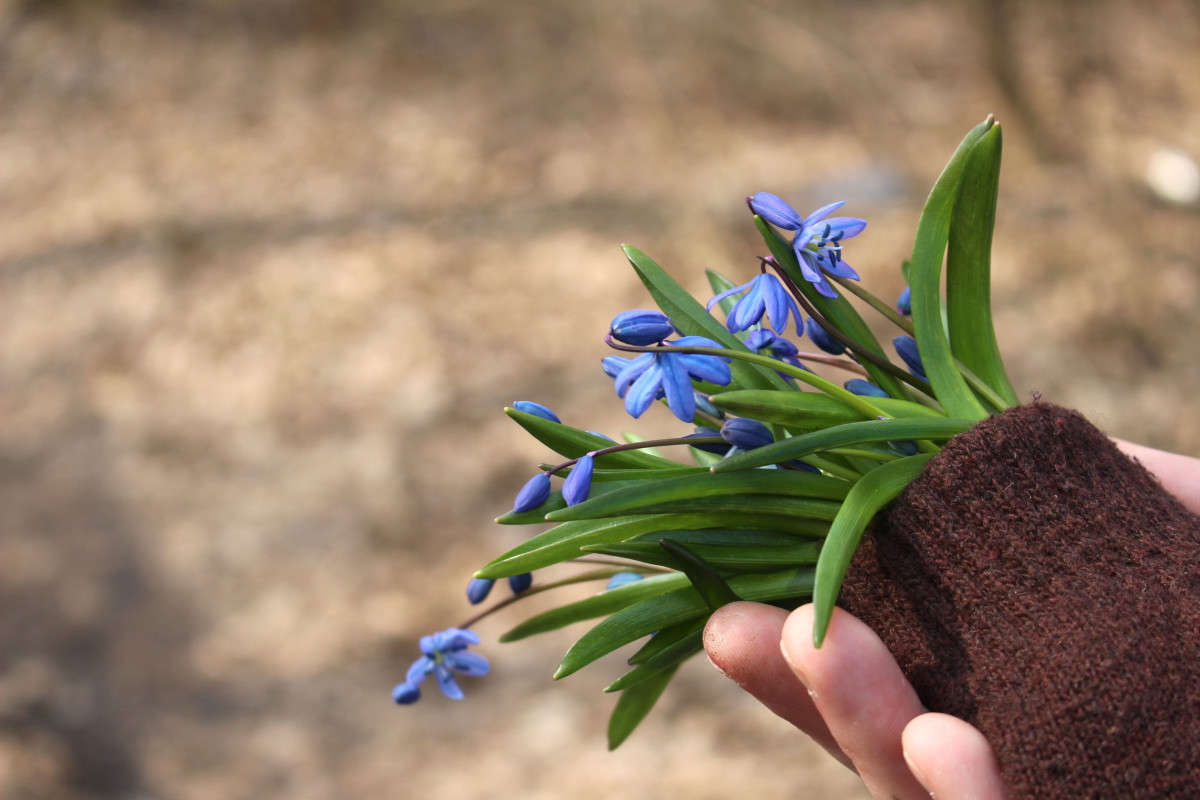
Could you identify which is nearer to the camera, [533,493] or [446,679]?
[533,493]

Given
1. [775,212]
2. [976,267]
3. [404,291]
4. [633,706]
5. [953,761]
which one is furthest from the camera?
[404,291]

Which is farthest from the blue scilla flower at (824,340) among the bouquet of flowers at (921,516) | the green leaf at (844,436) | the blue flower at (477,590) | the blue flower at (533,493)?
the blue flower at (477,590)

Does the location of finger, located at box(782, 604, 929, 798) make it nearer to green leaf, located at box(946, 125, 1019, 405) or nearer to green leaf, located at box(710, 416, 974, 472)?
green leaf, located at box(710, 416, 974, 472)

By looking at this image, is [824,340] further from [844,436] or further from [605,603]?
[605,603]

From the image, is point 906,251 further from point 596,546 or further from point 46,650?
point 46,650

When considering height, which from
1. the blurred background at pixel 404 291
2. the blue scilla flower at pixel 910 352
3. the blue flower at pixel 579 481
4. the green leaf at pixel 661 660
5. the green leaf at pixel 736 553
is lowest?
the green leaf at pixel 661 660

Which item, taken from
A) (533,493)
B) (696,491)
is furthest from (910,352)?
(533,493)

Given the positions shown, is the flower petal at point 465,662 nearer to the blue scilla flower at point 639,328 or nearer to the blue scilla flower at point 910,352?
the blue scilla flower at point 639,328
